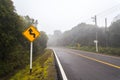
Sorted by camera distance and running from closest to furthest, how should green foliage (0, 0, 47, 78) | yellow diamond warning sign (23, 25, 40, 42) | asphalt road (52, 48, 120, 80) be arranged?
1. asphalt road (52, 48, 120, 80)
2. yellow diamond warning sign (23, 25, 40, 42)
3. green foliage (0, 0, 47, 78)

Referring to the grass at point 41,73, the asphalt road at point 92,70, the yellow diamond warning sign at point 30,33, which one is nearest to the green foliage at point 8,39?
the grass at point 41,73

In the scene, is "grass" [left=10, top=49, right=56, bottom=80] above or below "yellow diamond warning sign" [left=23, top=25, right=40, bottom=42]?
below

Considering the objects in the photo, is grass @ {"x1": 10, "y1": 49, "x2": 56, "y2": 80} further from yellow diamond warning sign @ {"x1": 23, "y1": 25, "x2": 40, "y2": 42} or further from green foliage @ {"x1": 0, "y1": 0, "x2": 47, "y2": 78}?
green foliage @ {"x1": 0, "y1": 0, "x2": 47, "y2": 78}

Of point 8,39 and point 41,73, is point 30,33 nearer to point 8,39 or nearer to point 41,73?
point 41,73

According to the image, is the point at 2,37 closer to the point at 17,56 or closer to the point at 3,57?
the point at 3,57

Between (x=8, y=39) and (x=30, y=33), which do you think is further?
(x=8, y=39)

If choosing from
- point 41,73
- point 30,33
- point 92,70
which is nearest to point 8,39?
point 30,33

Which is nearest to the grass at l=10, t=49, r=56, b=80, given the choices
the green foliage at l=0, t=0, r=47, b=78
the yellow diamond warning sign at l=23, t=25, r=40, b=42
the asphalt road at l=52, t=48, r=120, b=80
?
the asphalt road at l=52, t=48, r=120, b=80

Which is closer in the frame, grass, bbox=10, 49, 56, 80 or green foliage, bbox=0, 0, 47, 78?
grass, bbox=10, 49, 56, 80

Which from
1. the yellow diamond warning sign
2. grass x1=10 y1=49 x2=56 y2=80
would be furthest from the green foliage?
the yellow diamond warning sign

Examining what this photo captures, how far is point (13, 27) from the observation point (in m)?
17.7

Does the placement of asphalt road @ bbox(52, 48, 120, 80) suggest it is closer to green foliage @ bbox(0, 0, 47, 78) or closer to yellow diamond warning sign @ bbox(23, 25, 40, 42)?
yellow diamond warning sign @ bbox(23, 25, 40, 42)

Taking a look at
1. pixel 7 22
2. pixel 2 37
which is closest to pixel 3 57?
pixel 2 37

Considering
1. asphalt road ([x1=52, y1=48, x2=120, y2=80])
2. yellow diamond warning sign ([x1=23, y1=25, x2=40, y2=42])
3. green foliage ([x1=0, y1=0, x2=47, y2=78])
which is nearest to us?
asphalt road ([x1=52, y1=48, x2=120, y2=80])
